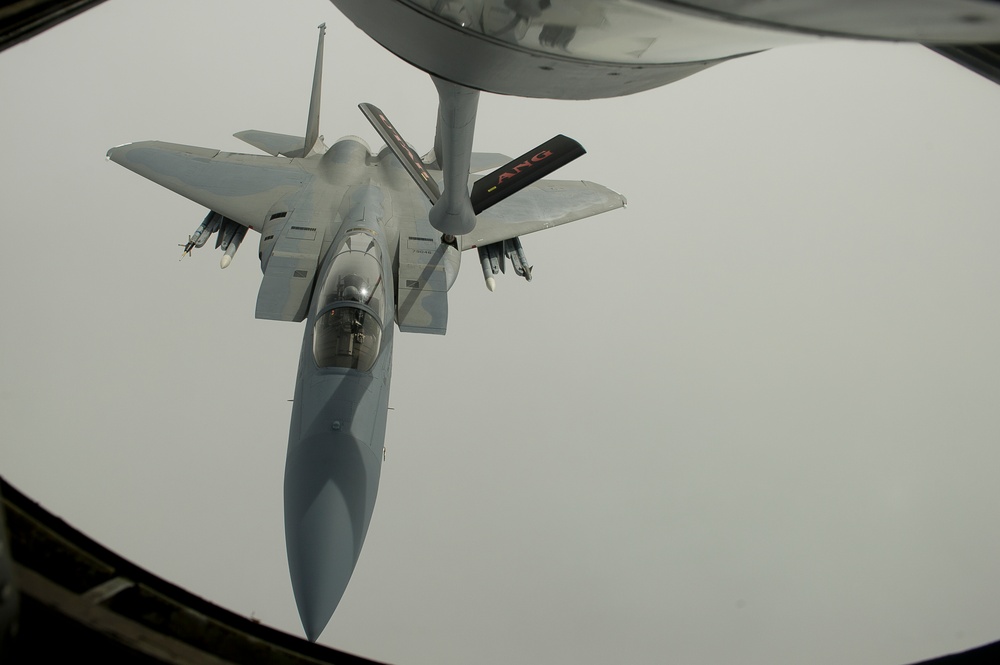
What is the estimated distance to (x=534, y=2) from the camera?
3492 millimetres

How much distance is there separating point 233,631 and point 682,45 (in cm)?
325

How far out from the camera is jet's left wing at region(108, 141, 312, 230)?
11.0 meters

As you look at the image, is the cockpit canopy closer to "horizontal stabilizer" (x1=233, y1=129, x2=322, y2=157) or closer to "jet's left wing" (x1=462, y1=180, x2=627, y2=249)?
"jet's left wing" (x1=462, y1=180, x2=627, y2=249)

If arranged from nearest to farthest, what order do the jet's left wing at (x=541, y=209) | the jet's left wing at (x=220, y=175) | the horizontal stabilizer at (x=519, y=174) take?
1. the horizontal stabilizer at (x=519, y=174)
2. the jet's left wing at (x=220, y=175)
3. the jet's left wing at (x=541, y=209)

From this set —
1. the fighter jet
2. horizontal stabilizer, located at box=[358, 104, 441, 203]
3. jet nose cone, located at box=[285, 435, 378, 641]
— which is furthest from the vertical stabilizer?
jet nose cone, located at box=[285, 435, 378, 641]

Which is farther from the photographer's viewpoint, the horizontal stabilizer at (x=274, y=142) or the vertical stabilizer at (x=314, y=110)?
the horizontal stabilizer at (x=274, y=142)

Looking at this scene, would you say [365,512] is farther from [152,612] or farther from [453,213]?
[152,612]

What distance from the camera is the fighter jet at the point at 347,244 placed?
7027 millimetres

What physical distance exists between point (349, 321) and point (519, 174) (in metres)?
2.28

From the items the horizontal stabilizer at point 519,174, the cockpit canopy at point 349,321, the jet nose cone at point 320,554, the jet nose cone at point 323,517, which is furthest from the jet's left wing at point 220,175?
the jet nose cone at point 320,554

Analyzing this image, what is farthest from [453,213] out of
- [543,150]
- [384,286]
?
[384,286]

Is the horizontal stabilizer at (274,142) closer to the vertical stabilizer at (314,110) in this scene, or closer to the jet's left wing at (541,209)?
the vertical stabilizer at (314,110)

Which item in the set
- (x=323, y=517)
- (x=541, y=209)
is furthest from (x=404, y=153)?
(x=541, y=209)

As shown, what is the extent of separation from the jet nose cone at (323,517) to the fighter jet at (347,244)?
1cm
